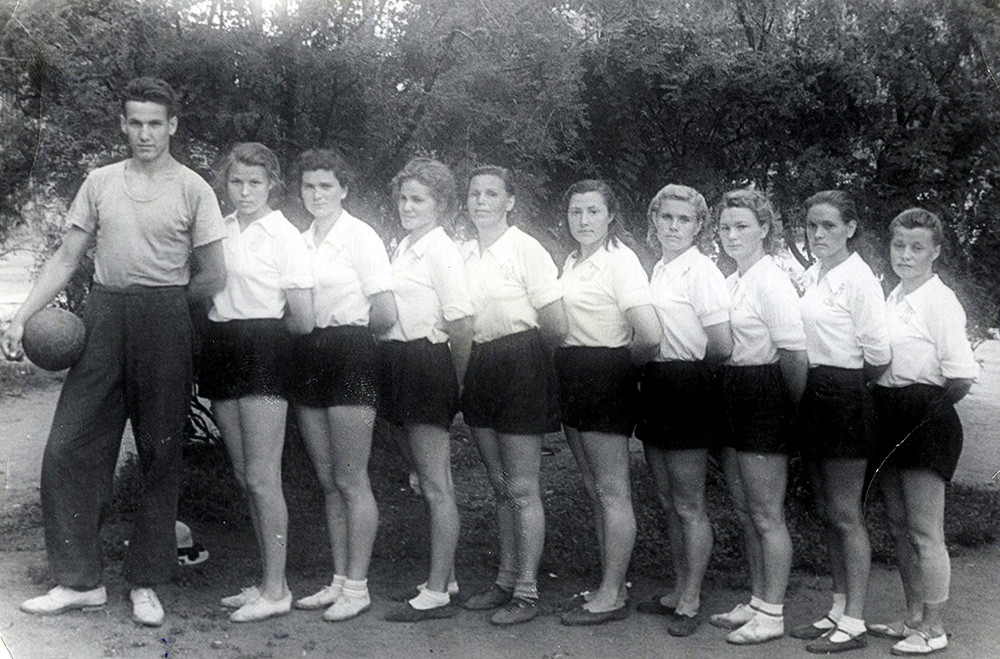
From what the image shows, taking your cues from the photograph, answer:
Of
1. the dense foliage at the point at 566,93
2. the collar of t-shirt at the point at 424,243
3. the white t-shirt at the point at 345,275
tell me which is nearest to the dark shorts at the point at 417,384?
the white t-shirt at the point at 345,275

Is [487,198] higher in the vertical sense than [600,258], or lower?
higher

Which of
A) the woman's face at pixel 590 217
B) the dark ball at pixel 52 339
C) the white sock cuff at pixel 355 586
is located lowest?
the white sock cuff at pixel 355 586

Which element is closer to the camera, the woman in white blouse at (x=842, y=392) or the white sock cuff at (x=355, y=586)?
the woman in white blouse at (x=842, y=392)

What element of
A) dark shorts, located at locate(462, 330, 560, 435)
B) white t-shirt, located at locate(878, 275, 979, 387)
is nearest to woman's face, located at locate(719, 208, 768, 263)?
white t-shirt, located at locate(878, 275, 979, 387)

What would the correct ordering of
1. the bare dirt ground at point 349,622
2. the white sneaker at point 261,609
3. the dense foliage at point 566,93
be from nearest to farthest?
1. the bare dirt ground at point 349,622
2. the white sneaker at point 261,609
3. the dense foliage at point 566,93

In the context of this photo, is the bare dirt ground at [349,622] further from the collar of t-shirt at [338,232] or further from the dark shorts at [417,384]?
the collar of t-shirt at [338,232]

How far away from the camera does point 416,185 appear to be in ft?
14.1

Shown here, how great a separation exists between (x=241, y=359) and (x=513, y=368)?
3.84 ft

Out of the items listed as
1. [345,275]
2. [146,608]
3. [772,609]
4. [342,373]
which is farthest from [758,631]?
[146,608]

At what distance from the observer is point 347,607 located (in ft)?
13.7

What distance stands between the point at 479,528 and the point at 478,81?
2.49 meters

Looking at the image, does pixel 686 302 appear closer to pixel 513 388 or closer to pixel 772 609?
pixel 513 388

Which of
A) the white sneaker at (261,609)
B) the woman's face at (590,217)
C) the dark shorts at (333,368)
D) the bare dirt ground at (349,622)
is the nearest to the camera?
the bare dirt ground at (349,622)

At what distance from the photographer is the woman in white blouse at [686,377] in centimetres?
419
